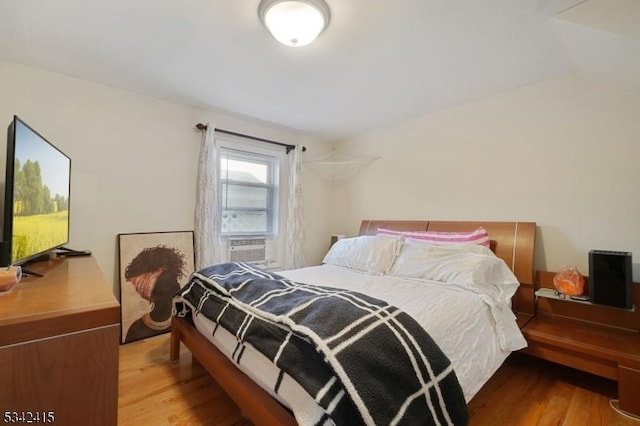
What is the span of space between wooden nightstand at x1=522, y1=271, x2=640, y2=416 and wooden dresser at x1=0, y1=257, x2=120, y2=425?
245cm

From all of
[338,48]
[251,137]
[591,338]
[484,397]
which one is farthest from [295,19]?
[591,338]

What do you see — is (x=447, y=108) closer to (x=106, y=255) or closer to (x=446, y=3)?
(x=446, y=3)

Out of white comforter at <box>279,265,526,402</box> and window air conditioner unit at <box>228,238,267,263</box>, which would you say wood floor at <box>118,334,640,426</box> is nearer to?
white comforter at <box>279,265,526,402</box>

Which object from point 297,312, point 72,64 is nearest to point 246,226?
point 72,64

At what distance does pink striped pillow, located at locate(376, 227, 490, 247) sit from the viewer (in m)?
2.48

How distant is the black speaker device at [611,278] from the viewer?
181cm

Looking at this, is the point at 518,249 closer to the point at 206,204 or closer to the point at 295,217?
the point at 295,217

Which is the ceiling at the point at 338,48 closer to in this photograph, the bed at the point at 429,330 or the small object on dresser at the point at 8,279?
the bed at the point at 429,330

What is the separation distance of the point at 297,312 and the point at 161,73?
2.26m

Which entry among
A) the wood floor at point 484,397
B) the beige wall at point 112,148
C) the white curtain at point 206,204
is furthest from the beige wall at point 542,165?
the beige wall at point 112,148

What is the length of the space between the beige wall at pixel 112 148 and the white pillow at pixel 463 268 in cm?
230

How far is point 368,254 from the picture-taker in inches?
104

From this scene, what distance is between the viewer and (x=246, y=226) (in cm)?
342

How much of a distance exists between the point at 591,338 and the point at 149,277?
11.7 ft
